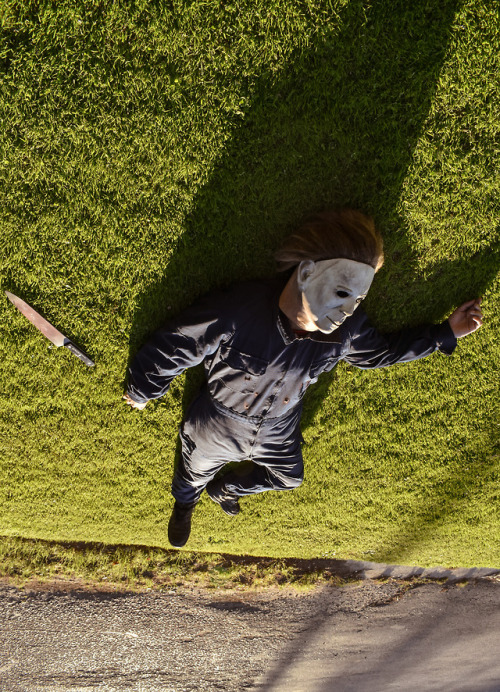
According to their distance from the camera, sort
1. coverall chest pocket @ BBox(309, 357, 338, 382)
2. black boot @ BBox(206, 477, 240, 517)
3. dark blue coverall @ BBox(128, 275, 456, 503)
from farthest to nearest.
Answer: black boot @ BBox(206, 477, 240, 517) → coverall chest pocket @ BBox(309, 357, 338, 382) → dark blue coverall @ BBox(128, 275, 456, 503)

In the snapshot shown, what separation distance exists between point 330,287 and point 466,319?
1322 mm

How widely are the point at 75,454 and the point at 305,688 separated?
2.99 m

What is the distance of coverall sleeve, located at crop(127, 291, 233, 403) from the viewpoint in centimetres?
232

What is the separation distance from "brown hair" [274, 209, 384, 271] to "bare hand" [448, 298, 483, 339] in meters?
0.96

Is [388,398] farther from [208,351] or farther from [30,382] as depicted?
[30,382]

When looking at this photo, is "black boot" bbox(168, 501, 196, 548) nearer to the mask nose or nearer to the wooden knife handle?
the wooden knife handle

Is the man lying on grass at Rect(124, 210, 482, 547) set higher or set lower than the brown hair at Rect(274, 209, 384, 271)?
lower

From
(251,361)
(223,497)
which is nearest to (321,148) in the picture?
(251,361)

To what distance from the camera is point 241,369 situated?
2.33 meters

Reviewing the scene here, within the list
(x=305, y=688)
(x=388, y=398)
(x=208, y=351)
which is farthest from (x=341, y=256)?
(x=305, y=688)

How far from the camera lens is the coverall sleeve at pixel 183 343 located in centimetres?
232

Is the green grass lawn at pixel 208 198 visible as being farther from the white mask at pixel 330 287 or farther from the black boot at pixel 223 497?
the white mask at pixel 330 287

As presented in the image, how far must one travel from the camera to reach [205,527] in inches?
130

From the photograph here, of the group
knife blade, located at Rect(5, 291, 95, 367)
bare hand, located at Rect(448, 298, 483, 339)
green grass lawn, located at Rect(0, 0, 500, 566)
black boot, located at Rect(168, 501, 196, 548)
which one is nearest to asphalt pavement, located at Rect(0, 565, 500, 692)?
black boot, located at Rect(168, 501, 196, 548)
